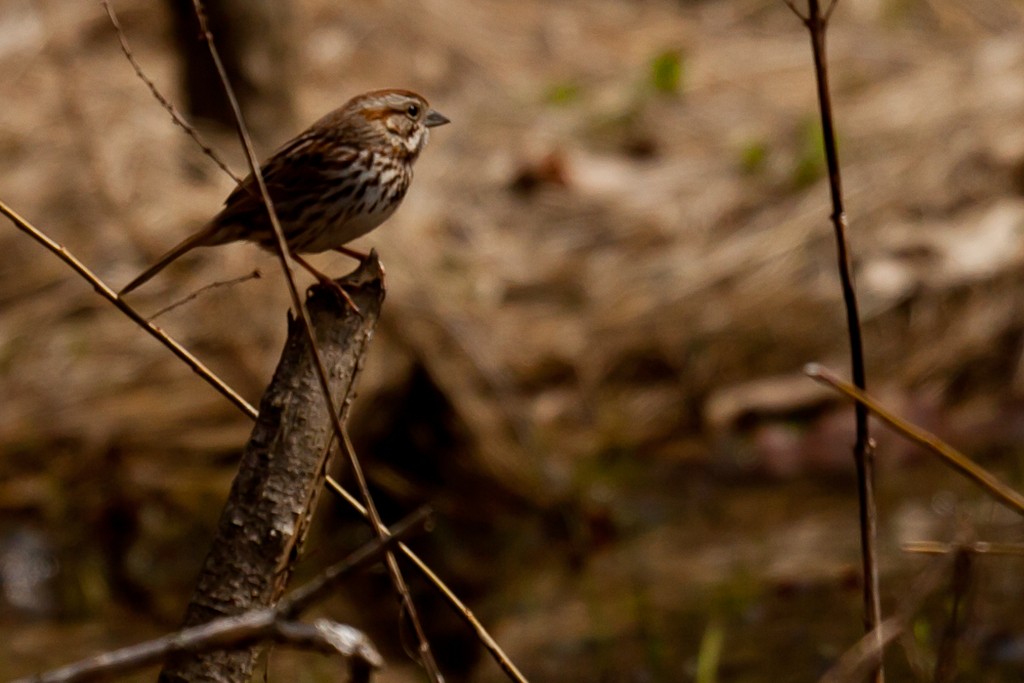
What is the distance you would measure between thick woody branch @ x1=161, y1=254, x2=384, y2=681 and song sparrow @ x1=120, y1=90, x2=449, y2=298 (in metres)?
0.99

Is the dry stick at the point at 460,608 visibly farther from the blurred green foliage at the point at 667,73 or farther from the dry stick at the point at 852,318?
the blurred green foliage at the point at 667,73

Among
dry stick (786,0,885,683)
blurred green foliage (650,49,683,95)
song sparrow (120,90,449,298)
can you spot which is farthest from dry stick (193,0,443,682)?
blurred green foliage (650,49,683,95)

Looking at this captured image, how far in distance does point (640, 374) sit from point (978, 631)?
8.62ft

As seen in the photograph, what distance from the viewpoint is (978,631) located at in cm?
563

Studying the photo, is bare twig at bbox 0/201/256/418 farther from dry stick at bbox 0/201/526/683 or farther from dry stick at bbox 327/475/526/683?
dry stick at bbox 327/475/526/683

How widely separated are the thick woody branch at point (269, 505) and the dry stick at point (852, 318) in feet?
2.79

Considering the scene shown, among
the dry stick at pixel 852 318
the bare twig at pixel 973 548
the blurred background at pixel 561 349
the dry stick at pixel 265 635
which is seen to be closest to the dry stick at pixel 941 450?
the bare twig at pixel 973 548

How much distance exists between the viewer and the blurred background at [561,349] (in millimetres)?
6246

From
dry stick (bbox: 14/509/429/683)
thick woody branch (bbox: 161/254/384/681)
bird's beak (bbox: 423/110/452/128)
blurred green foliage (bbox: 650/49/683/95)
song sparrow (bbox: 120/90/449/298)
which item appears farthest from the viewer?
blurred green foliage (bbox: 650/49/683/95)

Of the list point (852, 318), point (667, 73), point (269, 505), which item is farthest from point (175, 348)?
point (667, 73)

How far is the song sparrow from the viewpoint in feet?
12.3

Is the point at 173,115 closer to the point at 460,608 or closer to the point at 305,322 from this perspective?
the point at 305,322

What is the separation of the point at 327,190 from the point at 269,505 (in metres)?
1.26

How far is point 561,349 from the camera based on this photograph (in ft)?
25.8
